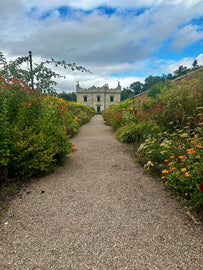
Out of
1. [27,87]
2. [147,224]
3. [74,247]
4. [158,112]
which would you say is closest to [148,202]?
[147,224]

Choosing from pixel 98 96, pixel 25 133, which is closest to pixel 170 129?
pixel 25 133

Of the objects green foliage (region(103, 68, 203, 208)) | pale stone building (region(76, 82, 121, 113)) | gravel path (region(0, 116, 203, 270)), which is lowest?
gravel path (region(0, 116, 203, 270))

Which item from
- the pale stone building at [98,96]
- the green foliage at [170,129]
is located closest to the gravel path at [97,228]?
the green foliage at [170,129]

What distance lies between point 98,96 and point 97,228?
4518cm

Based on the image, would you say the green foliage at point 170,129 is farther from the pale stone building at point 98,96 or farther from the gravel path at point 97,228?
the pale stone building at point 98,96

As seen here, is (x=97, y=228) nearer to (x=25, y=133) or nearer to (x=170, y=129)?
(x=25, y=133)

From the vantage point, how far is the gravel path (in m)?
1.42

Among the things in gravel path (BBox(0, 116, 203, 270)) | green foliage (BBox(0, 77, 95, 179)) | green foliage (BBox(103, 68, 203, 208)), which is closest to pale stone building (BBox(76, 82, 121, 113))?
green foliage (BBox(103, 68, 203, 208))

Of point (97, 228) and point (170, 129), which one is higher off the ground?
point (170, 129)

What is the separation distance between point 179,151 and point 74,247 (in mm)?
2358

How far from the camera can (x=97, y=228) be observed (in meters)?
1.79

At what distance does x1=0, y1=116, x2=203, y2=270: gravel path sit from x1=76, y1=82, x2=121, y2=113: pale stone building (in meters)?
43.1

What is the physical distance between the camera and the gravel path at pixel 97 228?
4.67ft

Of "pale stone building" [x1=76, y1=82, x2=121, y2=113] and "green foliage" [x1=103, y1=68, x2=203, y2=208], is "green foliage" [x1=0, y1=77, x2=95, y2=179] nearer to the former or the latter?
"green foliage" [x1=103, y1=68, x2=203, y2=208]
